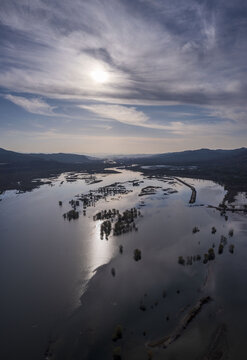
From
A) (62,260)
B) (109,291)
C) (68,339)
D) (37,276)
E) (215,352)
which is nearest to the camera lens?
(215,352)

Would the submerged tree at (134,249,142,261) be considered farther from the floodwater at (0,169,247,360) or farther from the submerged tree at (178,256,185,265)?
the submerged tree at (178,256,185,265)

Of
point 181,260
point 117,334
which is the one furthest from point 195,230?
point 117,334

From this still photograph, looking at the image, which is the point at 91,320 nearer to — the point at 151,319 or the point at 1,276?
the point at 151,319

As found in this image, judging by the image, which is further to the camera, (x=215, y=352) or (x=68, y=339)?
(x=68, y=339)

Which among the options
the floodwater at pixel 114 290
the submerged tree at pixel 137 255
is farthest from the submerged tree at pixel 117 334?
the submerged tree at pixel 137 255

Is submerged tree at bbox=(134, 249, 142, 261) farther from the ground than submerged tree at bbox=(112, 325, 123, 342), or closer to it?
farther from the ground

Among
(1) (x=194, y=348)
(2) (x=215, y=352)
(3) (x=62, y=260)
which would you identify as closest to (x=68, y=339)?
(1) (x=194, y=348)

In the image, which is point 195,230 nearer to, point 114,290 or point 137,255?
point 137,255

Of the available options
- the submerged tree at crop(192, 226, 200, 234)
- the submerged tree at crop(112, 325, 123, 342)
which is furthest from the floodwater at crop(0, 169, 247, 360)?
the submerged tree at crop(192, 226, 200, 234)

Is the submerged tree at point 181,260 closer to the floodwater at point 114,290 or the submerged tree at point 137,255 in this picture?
the floodwater at point 114,290
